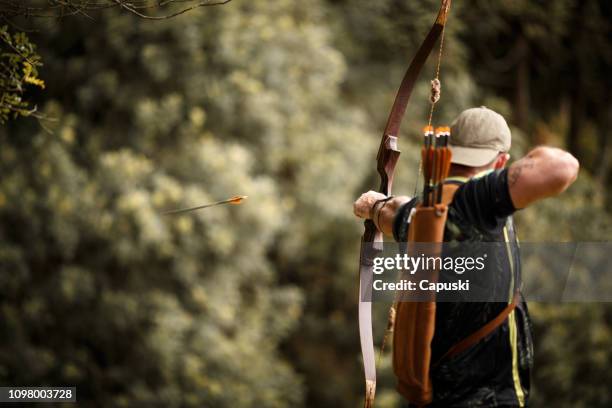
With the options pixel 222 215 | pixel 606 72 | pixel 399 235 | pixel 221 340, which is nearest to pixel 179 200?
pixel 222 215

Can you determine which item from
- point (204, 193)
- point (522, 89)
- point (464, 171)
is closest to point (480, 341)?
point (464, 171)

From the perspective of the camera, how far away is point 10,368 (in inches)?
200

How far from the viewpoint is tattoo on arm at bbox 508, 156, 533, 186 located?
60.9 inches

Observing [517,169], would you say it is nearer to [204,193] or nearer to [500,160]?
[500,160]

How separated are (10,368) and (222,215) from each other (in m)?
1.93

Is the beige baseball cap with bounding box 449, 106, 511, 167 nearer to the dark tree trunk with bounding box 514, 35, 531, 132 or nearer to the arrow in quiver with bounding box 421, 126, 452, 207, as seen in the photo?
the arrow in quiver with bounding box 421, 126, 452, 207

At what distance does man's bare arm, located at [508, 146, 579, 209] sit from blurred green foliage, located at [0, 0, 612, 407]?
3197mm

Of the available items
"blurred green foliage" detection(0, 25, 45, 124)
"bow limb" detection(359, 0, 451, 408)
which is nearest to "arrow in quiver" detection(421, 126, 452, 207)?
"bow limb" detection(359, 0, 451, 408)

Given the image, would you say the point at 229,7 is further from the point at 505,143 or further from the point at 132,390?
the point at 505,143

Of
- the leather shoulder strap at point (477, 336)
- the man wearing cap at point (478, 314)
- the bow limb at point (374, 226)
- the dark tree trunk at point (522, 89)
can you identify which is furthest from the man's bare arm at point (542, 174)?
the dark tree trunk at point (522, 89)

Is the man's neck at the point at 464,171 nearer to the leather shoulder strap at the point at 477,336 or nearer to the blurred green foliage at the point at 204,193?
the leather shoulder strap at the point at 477,336

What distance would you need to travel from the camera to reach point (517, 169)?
1.56 metres

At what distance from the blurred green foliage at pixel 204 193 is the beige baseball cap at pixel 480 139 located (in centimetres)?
297

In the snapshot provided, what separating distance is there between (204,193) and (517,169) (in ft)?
13.2
